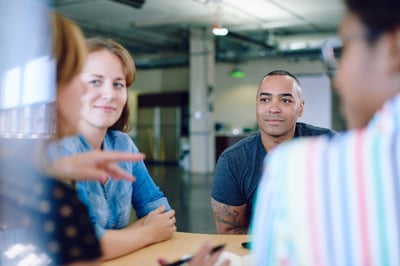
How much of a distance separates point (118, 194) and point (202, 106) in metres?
8.67

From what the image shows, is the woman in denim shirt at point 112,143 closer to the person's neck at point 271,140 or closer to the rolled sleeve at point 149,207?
the rolled sleeve at point 149,207

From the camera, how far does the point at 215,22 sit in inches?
331

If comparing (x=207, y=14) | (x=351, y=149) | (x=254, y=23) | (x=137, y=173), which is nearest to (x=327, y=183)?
(x=351, y=149)

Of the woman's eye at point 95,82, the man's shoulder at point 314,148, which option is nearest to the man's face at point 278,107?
the woman's eye at point 95,82

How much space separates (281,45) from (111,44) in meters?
9.88

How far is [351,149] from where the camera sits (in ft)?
1.92

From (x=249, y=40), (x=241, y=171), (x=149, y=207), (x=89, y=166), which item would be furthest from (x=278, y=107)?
(x=249, y=40)

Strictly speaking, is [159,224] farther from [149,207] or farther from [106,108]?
[106,108]

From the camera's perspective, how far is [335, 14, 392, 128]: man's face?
Result: 2.07ft

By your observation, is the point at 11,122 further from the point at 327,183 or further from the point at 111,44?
the point at 111,44

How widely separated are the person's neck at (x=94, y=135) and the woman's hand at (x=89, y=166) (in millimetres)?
511

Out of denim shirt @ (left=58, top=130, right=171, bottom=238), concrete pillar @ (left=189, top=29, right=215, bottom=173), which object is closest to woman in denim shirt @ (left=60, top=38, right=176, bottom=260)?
denim shirt @ (left=58, top=130, right=171, bottom=238)

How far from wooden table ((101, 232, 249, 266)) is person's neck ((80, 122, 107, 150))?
0.37m

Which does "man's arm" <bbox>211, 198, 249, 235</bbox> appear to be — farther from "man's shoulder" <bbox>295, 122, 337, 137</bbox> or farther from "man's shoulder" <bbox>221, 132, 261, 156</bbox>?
"man's shoulder" <bbox>295, 122, 337, 137</bbox>
